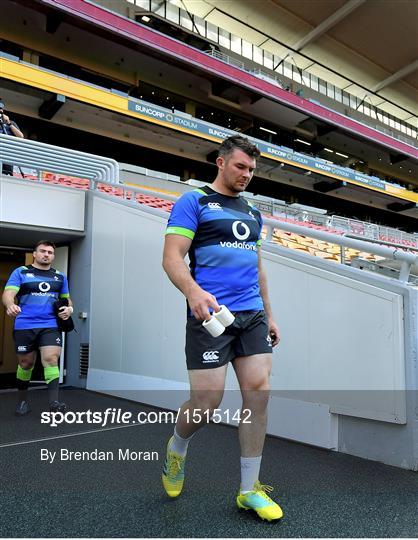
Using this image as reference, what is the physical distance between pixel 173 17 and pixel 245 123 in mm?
6112

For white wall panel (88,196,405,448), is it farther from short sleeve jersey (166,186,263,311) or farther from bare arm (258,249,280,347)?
short sleeve jersey (166,186,263,311)

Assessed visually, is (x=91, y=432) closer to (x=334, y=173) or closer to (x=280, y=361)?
(x=280, y=361)

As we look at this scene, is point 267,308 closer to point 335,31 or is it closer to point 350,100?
point 335,31

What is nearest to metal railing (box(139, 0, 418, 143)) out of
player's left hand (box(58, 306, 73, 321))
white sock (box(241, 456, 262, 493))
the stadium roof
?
the stadium roof

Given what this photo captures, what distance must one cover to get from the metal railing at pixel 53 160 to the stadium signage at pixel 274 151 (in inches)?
451

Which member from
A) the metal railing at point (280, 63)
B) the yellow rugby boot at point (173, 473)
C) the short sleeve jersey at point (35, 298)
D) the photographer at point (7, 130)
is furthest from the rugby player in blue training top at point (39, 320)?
the metal railing at point (280, 63)

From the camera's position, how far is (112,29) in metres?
17.2

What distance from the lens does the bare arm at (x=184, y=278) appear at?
5.68ft

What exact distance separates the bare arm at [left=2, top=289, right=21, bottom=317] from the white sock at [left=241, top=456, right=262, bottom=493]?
254cm

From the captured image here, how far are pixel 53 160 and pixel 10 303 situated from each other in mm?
3284

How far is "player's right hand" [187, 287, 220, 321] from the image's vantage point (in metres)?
1.72

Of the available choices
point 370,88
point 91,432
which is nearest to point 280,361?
point 91,432

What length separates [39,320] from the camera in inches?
166

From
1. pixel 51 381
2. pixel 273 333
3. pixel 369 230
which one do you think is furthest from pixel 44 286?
pixel 369 230
